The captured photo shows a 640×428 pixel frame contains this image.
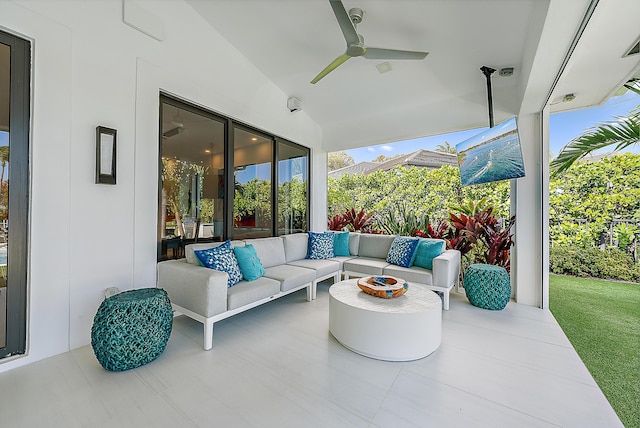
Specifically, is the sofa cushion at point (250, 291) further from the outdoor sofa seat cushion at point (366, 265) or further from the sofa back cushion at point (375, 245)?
the sofa back cushion at point (375, 245)

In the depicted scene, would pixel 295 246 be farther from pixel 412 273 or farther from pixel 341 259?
pixel 412 273

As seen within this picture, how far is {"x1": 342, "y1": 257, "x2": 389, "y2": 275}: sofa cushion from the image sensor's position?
400cm

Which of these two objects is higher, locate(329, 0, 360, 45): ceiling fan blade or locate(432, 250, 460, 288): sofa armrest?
locate(329, 0, 360, 45): ceiling fan blade

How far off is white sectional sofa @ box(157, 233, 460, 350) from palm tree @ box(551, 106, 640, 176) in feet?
5.87

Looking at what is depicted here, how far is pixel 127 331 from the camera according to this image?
2.08m

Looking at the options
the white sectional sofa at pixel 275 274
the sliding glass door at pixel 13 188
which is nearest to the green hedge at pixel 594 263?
the white sectional sofa at pixel 275 274

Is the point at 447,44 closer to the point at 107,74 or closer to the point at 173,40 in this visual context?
the point at 173,40

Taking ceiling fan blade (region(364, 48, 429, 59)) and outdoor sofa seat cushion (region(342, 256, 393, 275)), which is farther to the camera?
outdoor sofa seat cushion (region(342, 256, 393, 275))

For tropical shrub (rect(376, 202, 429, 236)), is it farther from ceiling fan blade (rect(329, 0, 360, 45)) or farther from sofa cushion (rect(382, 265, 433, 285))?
ceiling fan blade (rect(329, 0, 360, 45))

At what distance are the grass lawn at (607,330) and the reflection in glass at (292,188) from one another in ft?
13.6

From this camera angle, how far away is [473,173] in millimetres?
3824

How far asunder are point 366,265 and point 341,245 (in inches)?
33.2

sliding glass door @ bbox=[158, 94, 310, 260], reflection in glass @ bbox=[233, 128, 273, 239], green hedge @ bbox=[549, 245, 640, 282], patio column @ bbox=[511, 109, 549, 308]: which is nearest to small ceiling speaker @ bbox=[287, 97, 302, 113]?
sliding glass door @ bbox=[158, 94, 310, 260]

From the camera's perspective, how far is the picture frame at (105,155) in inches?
102
